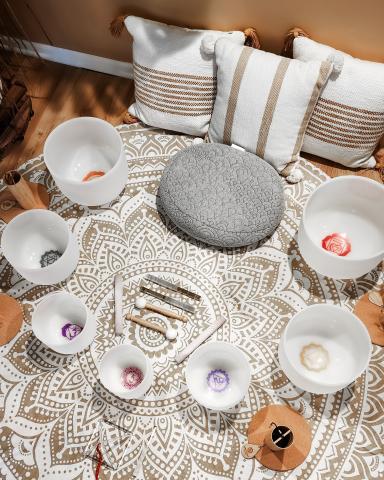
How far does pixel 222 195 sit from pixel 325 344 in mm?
465

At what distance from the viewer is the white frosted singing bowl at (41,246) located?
45.9 inches

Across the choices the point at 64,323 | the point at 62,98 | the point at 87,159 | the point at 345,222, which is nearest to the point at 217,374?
the point at 64,323

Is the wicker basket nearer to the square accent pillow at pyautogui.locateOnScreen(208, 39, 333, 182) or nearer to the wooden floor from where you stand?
the wooden floor

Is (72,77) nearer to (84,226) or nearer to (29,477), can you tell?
(84,226)

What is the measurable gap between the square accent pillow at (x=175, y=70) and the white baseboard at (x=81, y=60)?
0.70 ft

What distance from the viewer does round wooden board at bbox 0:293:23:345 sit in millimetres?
1227

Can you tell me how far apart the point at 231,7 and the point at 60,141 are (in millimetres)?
584

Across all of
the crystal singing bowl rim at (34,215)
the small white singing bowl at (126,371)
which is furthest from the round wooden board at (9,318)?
the small white singing bowl at (126,371)

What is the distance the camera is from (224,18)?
50.6 inches

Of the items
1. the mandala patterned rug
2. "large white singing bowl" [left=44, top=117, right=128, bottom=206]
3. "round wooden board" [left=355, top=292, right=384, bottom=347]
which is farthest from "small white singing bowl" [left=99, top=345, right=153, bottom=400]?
"round wooden board" [left=355, top=292, right=384, bottom=347]

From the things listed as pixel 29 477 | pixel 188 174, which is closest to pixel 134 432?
pixel 29 477

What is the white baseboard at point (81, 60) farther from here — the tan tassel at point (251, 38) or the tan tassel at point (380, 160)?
the tan tassel at point (380, 160)

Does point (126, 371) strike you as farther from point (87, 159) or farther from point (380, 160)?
point (380, 160)

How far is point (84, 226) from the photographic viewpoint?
1344mm
